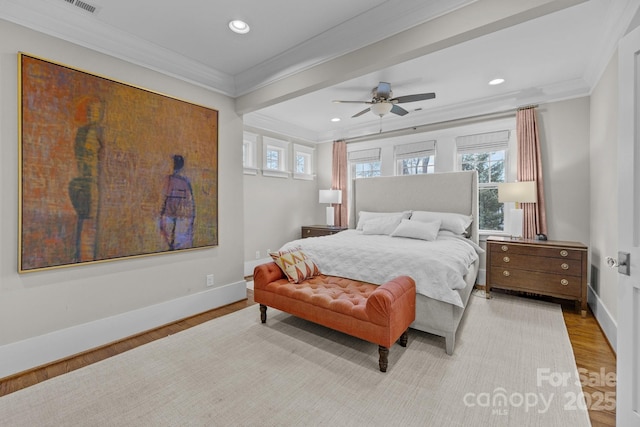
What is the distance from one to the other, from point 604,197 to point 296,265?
332 centimetres

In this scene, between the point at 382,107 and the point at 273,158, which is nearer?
the point at 382,107

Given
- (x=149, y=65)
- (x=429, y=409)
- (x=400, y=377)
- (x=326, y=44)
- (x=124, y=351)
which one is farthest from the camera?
(x=149, y=65)

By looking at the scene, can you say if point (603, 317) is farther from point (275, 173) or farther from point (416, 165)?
point (275, 173)

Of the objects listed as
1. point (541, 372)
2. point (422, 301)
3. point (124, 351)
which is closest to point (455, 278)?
point (422, 301)

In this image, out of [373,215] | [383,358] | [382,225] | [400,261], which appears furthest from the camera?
[373,215]

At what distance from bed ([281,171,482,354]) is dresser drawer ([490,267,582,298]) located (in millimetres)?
389

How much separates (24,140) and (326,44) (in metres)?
2.52

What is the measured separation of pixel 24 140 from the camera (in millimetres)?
2057

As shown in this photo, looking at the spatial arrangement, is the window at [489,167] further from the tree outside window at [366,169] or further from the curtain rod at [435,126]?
the tree outside window at [366,169]

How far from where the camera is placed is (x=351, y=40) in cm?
241

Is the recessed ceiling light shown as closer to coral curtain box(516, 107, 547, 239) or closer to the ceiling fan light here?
the ceiling fan light

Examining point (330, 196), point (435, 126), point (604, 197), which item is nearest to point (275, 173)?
point (330, 196)

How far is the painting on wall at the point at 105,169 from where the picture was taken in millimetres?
2109

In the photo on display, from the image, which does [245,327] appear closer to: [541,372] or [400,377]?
[400,377]
